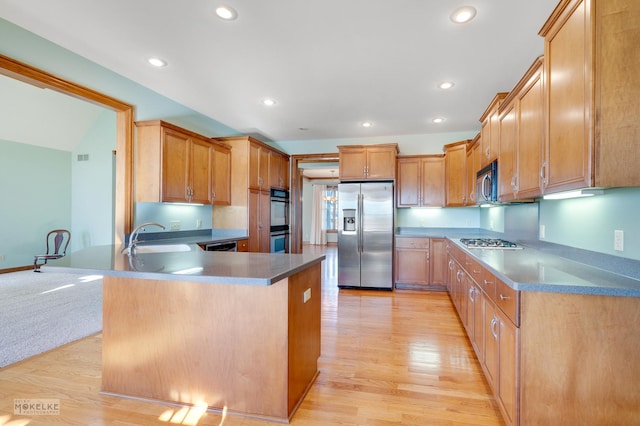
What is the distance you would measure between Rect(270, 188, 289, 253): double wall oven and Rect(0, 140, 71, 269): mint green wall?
16.1ft

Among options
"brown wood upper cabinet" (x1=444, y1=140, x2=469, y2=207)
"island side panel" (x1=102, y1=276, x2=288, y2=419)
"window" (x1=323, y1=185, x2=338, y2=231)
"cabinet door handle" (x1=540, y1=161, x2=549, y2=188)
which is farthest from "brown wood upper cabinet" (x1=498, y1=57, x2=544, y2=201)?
"window" (x1=323, y1=185, x2=338, y2=231)

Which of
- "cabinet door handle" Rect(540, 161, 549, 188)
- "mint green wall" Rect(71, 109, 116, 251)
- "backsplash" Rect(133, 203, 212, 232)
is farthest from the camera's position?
"mint green wall" Rect(71, 109, 116, 251)

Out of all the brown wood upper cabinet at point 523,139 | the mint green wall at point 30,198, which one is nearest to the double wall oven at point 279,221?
the brown wood upper cabinet at point 523,139

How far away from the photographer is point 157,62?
9.08 feet

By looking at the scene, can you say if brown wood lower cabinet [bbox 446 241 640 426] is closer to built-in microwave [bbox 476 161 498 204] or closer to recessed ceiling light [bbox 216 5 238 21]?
built-in microwave [bbox 476 161 498 204]

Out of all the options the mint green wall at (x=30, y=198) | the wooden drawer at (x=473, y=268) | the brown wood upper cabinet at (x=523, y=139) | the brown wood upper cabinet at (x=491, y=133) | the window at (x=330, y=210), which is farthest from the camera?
the window at (x=330, y=210)

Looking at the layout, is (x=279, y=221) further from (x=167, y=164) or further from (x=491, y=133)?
(x=491, y=133)

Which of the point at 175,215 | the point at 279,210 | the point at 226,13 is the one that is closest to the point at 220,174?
the point at 175,215

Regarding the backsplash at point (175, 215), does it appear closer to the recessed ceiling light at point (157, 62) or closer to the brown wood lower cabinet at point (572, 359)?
the recessed ceiling light at point (157, 62)

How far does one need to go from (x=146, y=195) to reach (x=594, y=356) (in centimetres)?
407

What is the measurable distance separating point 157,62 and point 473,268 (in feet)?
11.2

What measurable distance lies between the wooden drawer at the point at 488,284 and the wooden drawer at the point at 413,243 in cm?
257

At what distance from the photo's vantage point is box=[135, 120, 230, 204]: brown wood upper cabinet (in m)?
3.49

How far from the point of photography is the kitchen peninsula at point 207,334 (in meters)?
1.70
